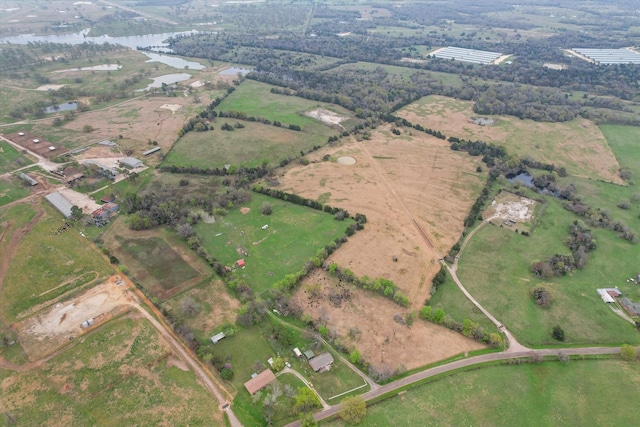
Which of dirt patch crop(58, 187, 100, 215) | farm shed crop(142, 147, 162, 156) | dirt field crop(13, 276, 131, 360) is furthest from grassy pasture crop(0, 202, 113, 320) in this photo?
farm shed crop(142, 147, 162, 156)

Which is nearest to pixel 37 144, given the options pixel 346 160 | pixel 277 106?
pixel 277 106

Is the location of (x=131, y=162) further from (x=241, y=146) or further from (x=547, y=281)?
(x=547, y=281)

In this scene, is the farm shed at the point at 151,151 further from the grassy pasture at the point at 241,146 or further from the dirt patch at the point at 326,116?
the dirt patch at the point at 326,116

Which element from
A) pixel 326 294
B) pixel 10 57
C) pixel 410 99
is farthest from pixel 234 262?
pixel 10 57

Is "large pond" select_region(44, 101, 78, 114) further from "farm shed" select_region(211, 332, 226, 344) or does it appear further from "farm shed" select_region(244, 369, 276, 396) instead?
"farm shed" select_region(244, 369, 276, 396)

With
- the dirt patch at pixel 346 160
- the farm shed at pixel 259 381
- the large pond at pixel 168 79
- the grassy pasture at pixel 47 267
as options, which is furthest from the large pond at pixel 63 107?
the farm shed at pixel 259 381
